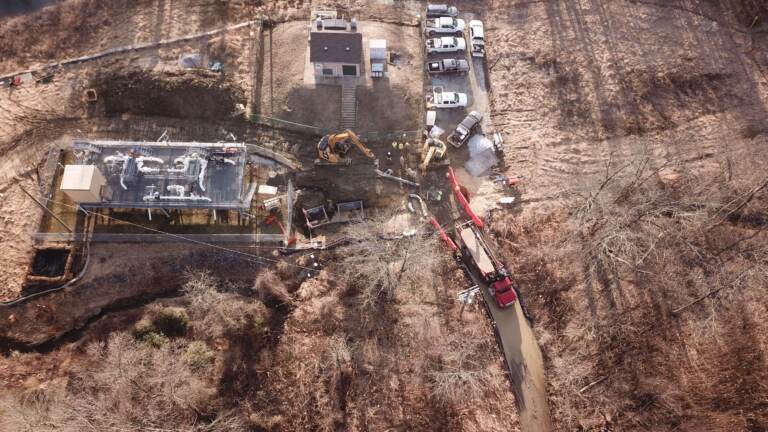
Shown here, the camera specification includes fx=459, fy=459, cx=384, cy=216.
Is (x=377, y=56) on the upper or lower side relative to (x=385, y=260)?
upper

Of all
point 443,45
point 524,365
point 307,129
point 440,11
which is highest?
point 440,11

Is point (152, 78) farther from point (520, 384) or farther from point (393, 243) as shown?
point (520, 384)

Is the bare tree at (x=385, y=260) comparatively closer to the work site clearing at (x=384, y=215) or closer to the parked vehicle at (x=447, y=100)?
the work site clearing at (x=384, y=215)

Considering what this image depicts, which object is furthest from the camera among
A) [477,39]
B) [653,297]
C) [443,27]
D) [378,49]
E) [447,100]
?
[477,39]

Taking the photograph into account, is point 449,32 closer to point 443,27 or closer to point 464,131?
point 443,27

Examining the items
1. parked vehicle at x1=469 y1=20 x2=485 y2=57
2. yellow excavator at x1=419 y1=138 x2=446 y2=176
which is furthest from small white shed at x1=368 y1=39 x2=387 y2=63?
parked vehicle at x1=469 y1=20 x2=485 y2=57

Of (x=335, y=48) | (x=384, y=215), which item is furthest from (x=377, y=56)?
(x=384, y=215)

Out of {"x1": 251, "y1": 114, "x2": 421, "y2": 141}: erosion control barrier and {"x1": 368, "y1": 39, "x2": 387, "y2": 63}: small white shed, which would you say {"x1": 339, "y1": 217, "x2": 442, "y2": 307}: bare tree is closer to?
{"x1": 251, "y1": 114, "x2": 421, "y2": 141}: erosion control barrier
